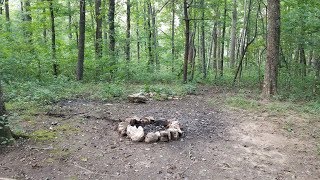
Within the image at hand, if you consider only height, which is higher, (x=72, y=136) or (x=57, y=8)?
(x=57, y=8)

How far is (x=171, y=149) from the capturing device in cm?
544

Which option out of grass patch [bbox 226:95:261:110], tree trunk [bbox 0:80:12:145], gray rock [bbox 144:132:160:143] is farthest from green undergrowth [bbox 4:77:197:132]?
grass patch [bbox 226:95:261:110]

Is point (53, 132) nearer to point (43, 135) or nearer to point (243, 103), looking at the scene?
point (43, 135)

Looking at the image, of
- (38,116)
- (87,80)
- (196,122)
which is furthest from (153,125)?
(87,80)

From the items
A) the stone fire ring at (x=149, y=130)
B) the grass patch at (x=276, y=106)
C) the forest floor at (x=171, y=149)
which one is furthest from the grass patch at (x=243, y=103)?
the stone fire ring at (x=149, y=130)

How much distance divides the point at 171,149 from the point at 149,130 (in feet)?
3.60

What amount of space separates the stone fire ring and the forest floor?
0.15m

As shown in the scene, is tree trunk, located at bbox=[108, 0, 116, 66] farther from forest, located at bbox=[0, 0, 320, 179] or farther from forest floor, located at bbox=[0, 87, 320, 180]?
forest floor, located at bbox=[0, 87, 320, 180]

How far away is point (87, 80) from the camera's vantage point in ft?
47.4

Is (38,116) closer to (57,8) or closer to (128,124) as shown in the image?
(128,124)

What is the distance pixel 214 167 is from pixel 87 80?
1089 centimetres

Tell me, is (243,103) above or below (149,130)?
above

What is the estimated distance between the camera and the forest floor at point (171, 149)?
4.52 meters

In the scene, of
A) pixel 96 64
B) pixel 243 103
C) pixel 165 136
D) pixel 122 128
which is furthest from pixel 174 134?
pixel 96 64
